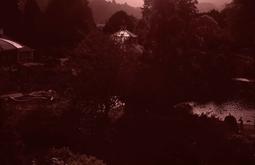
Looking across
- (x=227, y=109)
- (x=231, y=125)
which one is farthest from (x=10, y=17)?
(x=231, y=125)

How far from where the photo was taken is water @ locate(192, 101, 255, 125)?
3603cm

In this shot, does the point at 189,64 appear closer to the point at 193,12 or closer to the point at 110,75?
the point at 193,12

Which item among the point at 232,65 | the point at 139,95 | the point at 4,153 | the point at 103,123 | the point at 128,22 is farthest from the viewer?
the point at 128,22

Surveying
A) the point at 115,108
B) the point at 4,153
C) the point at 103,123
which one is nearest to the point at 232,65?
the point at 115,108

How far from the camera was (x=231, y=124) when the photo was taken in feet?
95.2

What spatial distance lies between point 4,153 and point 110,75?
1252 cm

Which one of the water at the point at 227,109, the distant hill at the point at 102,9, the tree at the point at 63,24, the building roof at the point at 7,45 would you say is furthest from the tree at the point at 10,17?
the distant hill at the point at 102,9

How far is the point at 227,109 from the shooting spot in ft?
124

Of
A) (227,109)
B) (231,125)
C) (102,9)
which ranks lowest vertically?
(231,125)

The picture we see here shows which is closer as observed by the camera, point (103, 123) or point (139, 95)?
point (103, 123)

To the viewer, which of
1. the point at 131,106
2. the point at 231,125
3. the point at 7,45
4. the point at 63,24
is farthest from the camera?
the point at 63,24

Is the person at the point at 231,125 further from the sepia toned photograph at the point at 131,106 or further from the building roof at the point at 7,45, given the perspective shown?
the building roof at the point at 7,45

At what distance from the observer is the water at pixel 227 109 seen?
Answer: 3603 cm

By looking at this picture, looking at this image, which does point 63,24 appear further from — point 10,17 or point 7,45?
point 7,45
